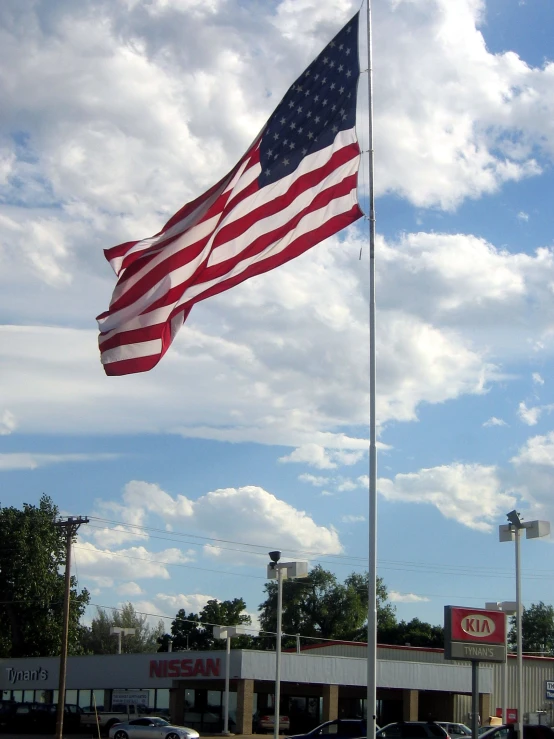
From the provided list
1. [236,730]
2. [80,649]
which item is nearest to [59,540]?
[80,649]

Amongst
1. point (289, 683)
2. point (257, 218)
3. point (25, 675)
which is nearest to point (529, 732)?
point (257, 218)

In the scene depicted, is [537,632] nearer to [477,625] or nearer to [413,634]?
[413,634]

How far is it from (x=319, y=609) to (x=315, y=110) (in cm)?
9943

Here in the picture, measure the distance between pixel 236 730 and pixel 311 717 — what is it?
7.00 metres

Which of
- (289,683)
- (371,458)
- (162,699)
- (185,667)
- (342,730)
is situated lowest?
(162,699)

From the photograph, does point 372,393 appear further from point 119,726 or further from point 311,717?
point 311,717

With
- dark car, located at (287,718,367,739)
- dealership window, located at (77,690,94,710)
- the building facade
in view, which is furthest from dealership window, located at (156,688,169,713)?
dark car, located at (287,718,367,739)

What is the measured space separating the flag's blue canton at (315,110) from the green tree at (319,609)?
9662 cm

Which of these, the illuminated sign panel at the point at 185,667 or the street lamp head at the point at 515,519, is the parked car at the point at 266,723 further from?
the street lamp head at the point at 515,519

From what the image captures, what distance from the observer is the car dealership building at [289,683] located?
158 ft

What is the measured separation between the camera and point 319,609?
111000mm

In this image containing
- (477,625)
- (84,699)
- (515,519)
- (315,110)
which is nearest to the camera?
(315,110)

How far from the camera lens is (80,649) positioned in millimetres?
80812

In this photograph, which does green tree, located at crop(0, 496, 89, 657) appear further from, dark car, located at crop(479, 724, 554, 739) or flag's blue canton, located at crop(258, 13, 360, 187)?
flag's blue canton, located at crop(258, 13, 360, 187)
